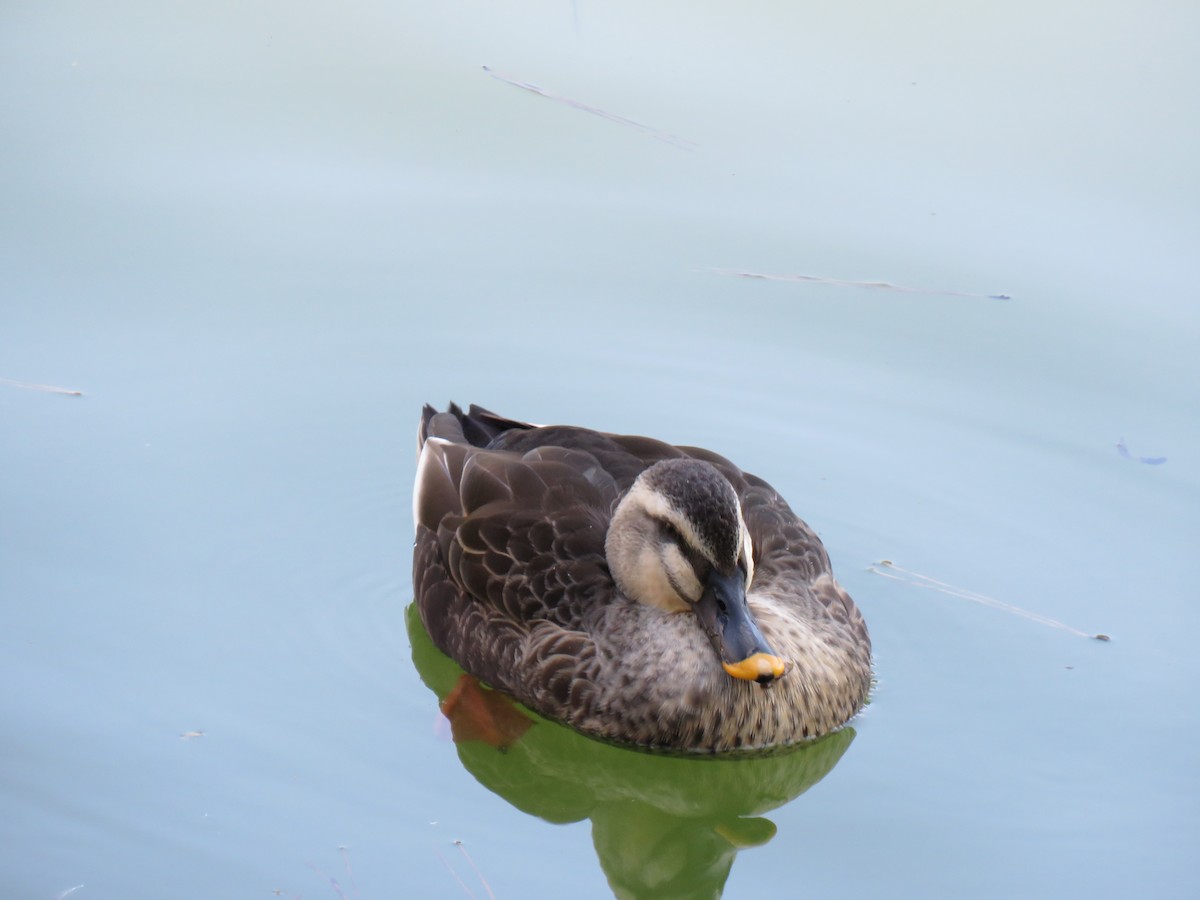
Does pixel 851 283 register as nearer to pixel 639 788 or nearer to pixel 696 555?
pixel 696 555

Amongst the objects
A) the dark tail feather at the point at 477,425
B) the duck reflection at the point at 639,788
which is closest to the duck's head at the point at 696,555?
the duck reflection at the point at 639,788

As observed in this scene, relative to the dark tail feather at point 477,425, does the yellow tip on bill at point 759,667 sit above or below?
below

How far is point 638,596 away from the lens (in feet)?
17.4

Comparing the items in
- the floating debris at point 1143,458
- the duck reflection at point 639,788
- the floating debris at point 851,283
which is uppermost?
the floating debris at point 851,283

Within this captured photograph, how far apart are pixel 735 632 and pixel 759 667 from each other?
0.52 ft

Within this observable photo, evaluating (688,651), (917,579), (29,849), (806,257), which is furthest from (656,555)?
(806,257)

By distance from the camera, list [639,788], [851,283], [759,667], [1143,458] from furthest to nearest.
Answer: [851,283] < [1143,458] < [639,788] < [759,667]

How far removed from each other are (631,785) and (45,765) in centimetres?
184

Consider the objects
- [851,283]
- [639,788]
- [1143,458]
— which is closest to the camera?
[639,788]

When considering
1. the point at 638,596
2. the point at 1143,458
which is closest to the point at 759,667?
the point at 638,596

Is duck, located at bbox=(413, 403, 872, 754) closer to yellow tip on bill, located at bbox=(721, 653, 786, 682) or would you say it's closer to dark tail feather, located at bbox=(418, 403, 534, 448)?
yellow tip on bill, located at bbox=(721, 653, 786, 682)

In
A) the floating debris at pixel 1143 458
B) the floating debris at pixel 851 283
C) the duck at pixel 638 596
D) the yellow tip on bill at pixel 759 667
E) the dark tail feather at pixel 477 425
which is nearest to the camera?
the yellow tip on bill at pixel 759 667

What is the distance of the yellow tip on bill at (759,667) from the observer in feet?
15.9

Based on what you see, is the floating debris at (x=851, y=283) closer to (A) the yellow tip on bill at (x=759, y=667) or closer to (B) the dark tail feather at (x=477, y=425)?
(B) the dark tail feather at (x=477, y=425)
